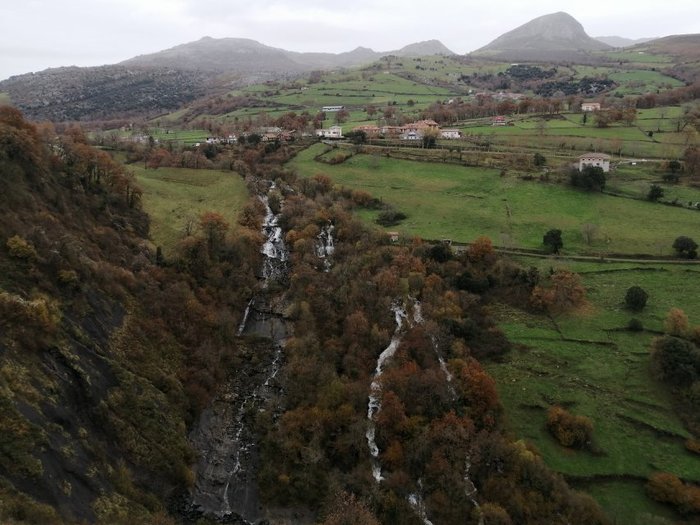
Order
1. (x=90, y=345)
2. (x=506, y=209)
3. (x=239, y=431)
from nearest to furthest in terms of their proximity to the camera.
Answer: (x=90, y=345), (x=239, y=431), (x=506, y=209)

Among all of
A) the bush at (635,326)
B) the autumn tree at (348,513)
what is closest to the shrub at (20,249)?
the autumn tree at (348,513)

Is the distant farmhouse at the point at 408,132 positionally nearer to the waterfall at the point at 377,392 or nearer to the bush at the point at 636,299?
the waterfall at the point at 377,392

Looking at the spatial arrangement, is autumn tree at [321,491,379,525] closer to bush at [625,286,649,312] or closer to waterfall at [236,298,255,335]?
waterfall at [236,298,255,335]

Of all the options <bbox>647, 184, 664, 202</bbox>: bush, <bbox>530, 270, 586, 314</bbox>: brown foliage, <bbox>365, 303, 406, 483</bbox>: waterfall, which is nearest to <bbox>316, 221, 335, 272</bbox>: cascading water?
<bbox>365, 303, 406, 483</bbox>: waterfall

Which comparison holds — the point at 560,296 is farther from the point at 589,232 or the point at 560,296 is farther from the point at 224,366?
the point at 224,366

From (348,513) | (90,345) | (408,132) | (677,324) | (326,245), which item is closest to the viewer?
(348,513)

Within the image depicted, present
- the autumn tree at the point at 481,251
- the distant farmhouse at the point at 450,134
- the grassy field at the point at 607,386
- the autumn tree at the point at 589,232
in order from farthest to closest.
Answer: the distant farmhouse at the point at 450,134 < the autumn tree at the point at 589,232 < the autumn tree at the point at 481,251 < the grassy field at the point at 607,386

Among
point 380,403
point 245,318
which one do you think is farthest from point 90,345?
point 380,403
